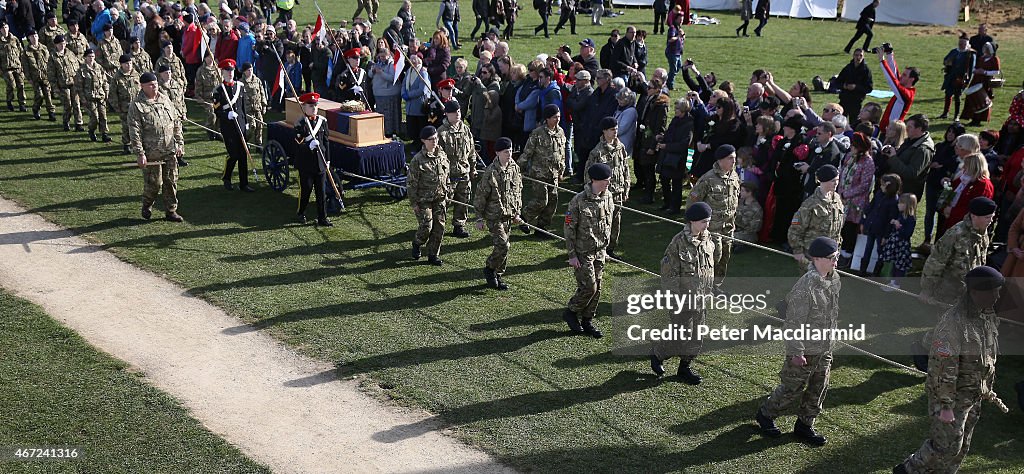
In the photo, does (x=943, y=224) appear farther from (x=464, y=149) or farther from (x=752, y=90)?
(x=464, y=149)

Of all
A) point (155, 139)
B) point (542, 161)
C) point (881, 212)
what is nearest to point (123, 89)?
point (155, 139)

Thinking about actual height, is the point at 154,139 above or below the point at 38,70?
below

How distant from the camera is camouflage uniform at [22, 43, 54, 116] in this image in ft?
70.6

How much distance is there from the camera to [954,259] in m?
10.0

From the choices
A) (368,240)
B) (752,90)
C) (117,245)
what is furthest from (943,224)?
(117,245)

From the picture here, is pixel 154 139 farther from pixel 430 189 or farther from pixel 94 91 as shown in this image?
pixel 94 91

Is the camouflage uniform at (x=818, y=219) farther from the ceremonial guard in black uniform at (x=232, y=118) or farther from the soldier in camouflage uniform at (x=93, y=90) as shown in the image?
the soldier in camouflage uniform at (x=93, y=90)

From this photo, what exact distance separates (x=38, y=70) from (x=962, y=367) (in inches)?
791

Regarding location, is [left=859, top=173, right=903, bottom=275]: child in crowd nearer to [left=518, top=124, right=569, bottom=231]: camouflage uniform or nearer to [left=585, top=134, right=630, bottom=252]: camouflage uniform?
[left=585, top=134, right=630, bottom=252]: camouflage uniform

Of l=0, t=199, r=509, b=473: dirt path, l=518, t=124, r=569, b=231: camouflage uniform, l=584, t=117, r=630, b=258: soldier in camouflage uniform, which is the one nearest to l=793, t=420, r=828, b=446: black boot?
l=0, t=199, r=509, b=473: dirt path

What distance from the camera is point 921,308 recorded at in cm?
1207

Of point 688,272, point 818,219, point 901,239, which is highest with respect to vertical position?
point 818,219

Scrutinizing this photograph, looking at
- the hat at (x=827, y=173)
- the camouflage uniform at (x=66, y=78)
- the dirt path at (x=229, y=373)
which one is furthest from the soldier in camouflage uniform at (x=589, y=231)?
the camouflage uniform at (x=66, y=78)

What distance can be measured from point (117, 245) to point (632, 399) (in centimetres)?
825
